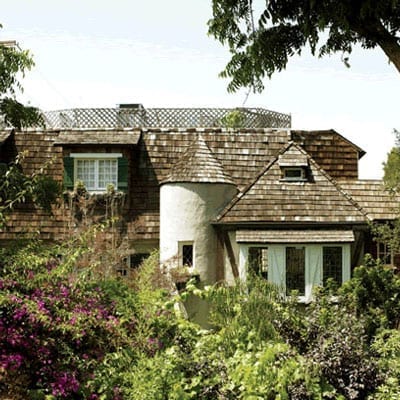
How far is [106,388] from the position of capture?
302 inches

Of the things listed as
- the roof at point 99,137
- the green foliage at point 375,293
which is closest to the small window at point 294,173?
the roof at point 99,137

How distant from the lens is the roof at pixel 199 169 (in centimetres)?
1800

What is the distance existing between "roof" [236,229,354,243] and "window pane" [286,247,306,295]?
1.41 ft

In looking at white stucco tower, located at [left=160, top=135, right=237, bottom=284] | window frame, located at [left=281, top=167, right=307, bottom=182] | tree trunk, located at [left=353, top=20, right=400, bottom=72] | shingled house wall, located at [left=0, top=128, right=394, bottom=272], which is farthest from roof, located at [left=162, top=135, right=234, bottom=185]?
tree trunk, located at [left=353, top=20, right=400, bottom=72]

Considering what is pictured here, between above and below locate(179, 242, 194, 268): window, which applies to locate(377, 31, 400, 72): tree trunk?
above

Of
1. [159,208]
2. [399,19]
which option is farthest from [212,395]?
[159,208]

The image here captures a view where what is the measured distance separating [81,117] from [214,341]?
1746 cm

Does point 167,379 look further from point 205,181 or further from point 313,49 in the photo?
point 205,181

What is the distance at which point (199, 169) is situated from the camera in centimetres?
1823

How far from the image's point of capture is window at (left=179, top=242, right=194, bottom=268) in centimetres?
1808

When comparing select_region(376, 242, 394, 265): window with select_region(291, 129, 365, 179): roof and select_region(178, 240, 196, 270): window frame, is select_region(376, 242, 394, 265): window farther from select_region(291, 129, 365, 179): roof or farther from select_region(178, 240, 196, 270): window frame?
select_region(178, 240, 196, 270): window frame

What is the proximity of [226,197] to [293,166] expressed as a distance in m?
2.09

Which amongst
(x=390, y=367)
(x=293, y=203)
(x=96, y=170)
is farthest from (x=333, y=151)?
(x=390, y=367)

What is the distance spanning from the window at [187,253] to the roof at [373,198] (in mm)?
5395
